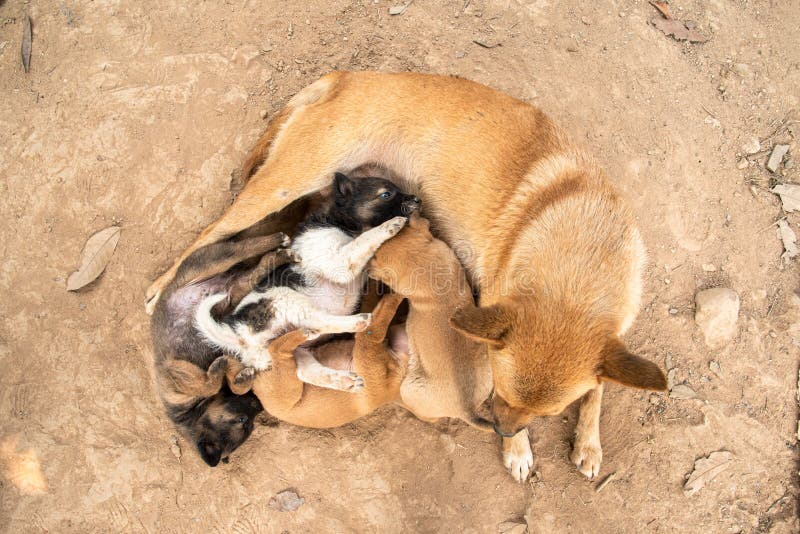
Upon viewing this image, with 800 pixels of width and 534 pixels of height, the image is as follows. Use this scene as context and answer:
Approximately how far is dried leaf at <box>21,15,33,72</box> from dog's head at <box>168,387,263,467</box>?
362cm

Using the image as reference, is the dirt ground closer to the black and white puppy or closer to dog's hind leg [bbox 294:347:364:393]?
dog's hind leg [bbox 294:347:364:393]

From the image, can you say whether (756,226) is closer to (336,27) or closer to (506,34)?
(506,34)

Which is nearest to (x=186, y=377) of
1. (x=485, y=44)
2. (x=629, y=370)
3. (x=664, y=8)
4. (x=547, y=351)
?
(x=547, y=351)

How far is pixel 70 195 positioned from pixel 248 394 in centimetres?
248

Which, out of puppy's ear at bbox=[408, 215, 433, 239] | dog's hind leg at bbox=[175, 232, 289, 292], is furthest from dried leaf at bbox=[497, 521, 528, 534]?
dog's hind leg at bbox=[175, 232, 289, 292]

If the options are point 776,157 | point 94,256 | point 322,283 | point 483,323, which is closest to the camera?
point 483,323

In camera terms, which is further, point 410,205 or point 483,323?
point 410,205

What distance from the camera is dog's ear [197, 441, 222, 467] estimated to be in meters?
4.13

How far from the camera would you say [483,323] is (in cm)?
320

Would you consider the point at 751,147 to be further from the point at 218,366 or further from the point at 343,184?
the point at 218,366

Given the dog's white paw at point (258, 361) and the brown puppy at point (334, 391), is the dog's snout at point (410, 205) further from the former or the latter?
the dog's white paw at point (258, 361)

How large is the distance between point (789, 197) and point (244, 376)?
5098 mm

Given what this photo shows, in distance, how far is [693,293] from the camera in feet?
15.7

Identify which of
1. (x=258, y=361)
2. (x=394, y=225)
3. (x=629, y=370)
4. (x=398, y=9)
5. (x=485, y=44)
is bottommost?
(x=258, y=361)
